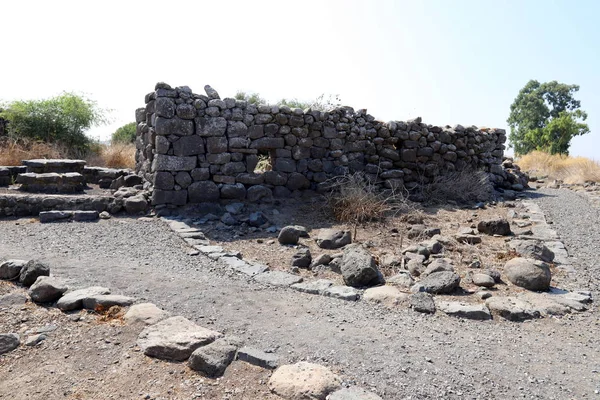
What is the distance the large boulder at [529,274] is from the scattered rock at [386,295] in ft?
3.98

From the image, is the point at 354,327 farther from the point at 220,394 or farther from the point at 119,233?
the point at 119,233

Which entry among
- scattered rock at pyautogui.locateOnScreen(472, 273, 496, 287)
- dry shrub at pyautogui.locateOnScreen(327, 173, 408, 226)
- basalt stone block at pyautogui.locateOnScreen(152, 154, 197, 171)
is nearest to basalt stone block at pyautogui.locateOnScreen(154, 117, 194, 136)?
basalt stone block at pyautogui.locateOnScreen(152, 154, 197, 171)

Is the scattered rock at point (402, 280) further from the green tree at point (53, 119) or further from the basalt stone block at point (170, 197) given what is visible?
the green tree at point (53, 119)

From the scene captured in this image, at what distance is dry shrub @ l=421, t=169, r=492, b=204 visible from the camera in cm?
933

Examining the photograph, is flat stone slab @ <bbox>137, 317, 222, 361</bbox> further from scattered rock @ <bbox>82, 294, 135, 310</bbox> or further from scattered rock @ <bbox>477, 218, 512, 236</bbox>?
scattered rock @ <bbox>477, 218, 512, 236</bbox>

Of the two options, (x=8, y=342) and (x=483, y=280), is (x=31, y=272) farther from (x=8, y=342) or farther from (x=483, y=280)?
(x=483, y=280)

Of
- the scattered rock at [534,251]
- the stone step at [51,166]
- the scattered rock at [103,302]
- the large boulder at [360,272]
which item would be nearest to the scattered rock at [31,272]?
the scattered rock at [103,302]

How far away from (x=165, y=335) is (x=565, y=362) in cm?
262

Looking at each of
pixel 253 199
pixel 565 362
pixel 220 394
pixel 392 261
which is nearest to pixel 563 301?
pixel 565 362

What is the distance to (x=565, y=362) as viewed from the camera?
2932mm

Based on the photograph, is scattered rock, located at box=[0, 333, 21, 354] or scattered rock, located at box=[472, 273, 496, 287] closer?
scattered rock, located at box=[0, 333, 21, 354]

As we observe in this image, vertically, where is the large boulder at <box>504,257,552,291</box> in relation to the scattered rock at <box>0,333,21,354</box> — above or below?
above

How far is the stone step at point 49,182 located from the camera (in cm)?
799

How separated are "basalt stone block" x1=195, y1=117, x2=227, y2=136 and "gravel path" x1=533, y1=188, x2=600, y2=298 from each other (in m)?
5.52
